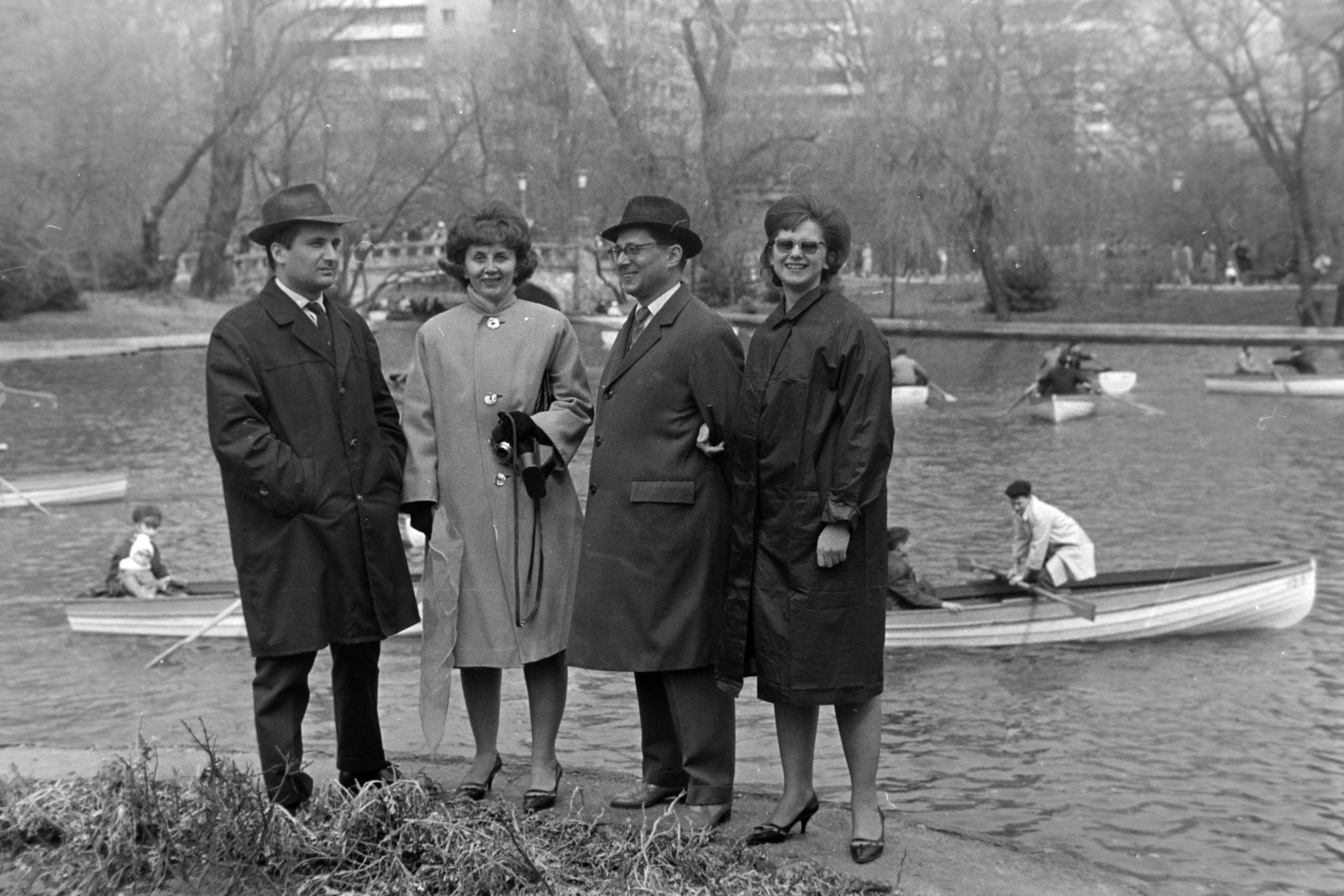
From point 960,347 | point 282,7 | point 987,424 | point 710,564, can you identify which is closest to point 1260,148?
point 960,347

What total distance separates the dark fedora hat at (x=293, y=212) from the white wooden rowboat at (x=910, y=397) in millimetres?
23031

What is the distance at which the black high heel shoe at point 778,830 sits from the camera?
4.50 meters

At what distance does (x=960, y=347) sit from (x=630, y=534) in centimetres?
3523

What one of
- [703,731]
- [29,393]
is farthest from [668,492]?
[29,393]

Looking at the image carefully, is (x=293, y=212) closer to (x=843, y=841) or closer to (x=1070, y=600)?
(x=843, y=841)

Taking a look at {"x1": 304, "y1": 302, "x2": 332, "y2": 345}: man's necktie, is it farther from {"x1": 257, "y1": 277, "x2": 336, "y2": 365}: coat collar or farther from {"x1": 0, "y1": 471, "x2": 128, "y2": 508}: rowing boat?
{"x1": 0, "y1": 471, "x2": 128, "y2": 508}: rowing boat

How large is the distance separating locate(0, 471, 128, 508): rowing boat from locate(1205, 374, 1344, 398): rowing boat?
19220mm

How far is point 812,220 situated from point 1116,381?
24.5 m

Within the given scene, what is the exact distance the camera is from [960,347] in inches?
1534

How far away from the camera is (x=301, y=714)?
485 centimetres

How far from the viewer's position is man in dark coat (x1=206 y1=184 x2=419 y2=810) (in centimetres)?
460

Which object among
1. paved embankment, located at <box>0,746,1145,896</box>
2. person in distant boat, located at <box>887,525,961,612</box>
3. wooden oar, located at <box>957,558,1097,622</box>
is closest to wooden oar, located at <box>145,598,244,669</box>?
person in distant boat, located at <box>887,525,961,612</box>

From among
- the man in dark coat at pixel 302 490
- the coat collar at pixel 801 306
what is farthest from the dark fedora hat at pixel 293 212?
the coat collar at pixel 801 306

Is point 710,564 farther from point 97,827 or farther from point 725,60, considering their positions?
point 725,60
